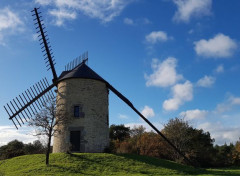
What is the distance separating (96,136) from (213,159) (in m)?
24.1

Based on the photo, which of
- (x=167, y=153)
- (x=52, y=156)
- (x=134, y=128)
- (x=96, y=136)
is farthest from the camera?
(x=134, y=128)

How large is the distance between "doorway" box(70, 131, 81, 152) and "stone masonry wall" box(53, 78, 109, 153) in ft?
0.95

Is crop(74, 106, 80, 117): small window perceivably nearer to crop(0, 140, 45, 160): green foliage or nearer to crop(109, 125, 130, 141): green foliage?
crop(0, 140, 45, 160): green foliage

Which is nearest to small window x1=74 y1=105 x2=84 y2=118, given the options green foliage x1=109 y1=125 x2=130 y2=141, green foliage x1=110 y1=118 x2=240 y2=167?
green foliage x1=110 y1=118 x2=240 y2=167

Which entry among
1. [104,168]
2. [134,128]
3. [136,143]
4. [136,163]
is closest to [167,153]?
[136,143]

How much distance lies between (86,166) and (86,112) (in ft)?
20.5

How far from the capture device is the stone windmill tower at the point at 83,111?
22.2 meters

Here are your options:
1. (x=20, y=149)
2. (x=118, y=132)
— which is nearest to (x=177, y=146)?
(x=118, y=132)

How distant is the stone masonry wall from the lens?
22281 mm

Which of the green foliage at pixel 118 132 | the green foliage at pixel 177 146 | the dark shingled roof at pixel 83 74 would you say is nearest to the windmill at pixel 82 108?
the dark shingled roof at pixel 83 74

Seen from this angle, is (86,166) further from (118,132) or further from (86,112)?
(118,132)

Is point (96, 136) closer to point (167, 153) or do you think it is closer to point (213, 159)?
point (167, 153)

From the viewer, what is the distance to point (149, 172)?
17.0 metres

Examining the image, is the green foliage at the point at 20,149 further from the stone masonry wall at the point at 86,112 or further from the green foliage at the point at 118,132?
the green foliage at the point at 118,132
